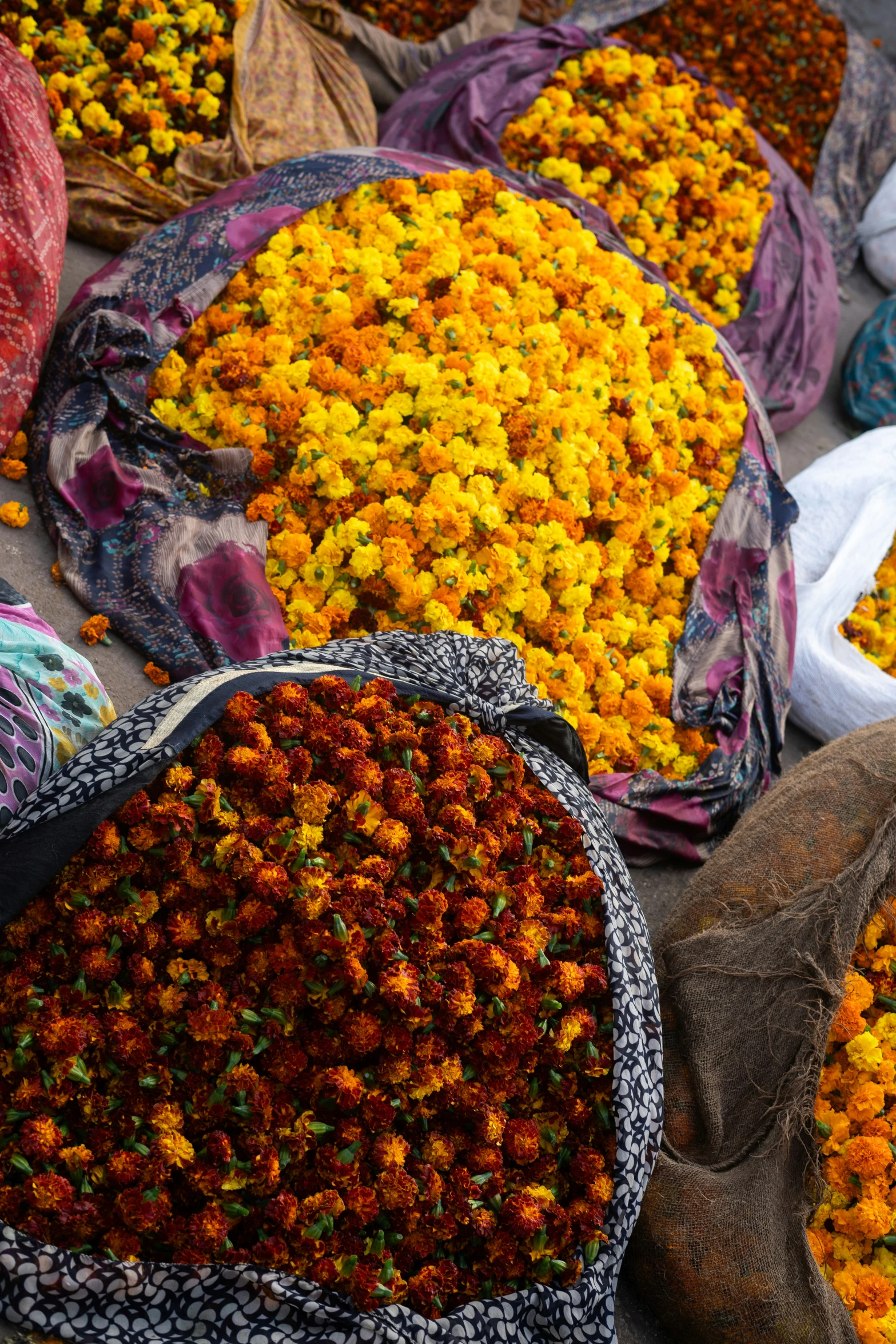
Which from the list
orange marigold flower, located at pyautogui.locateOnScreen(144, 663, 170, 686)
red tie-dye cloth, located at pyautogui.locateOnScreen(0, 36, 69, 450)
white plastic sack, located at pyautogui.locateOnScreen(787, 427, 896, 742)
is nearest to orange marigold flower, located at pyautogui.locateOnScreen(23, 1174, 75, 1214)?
orange marigold flower, located at pyautogui.locateOnScreen(144, 663, 170, 686)

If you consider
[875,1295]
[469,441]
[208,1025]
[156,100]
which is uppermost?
[156,100]

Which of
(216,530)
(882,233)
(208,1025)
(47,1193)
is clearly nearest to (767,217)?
(882,233)

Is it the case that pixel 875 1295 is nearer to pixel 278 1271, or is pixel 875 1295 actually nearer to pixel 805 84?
pixel 278 1271

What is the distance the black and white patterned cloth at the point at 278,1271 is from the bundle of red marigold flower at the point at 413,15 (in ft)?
11.0

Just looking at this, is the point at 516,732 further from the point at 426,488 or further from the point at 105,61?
the point at 105,61

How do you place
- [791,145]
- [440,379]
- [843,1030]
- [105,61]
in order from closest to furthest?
[843,1030], [440,379], [105,61], [791,145]

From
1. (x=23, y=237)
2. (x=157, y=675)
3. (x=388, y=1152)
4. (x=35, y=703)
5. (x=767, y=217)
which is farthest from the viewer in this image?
(x=767, y=217)

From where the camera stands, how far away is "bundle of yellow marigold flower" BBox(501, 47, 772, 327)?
3.76m

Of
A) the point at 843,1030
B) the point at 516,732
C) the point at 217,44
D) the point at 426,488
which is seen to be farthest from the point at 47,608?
the point at 217,44

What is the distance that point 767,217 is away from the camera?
3977mm

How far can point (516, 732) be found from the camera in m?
2.04

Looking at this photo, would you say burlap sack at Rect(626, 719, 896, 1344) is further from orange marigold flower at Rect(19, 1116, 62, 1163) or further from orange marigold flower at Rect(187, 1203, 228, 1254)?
orange marigold flower at Rect(19, 1116, 62, 1163)

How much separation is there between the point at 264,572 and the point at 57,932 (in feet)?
3.60

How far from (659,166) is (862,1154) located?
332 centimetres
